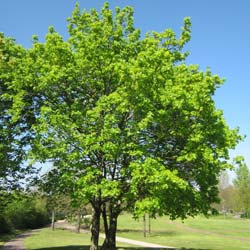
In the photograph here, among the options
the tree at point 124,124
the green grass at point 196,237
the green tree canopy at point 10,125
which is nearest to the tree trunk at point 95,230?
the tree at point 124,124

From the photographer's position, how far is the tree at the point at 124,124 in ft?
55.0

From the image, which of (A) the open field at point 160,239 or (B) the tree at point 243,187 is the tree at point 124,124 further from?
(B) the tree at point 243,187

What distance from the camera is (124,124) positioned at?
1912 cm

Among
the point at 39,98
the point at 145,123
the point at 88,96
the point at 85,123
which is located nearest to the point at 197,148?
the point at 145,123

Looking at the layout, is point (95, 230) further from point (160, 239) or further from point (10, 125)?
point (160, 239)

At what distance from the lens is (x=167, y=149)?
20281mm

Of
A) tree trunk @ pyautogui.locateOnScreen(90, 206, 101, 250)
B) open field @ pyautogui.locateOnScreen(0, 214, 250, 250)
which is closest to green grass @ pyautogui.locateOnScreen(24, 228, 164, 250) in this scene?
open field @ pyautogui.locateOnScreen(0, 214, 250, 250)

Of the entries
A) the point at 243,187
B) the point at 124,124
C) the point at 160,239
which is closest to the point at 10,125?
the point at 124,124

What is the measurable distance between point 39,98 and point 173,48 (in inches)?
393

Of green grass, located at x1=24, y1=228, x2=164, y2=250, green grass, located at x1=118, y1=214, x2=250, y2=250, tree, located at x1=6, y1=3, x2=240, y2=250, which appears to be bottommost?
green grass, located at x1=24, y1=228, x2=164, y2=250

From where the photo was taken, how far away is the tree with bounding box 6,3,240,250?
16.8m

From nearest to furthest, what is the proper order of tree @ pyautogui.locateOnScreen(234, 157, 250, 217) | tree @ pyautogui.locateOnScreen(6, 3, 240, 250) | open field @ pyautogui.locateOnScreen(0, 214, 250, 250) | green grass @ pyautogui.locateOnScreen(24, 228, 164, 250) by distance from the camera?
tree @ pyautogui.locateOnScreen(6, 3, 240, 250)
green grass @ pyautogui.locateOnScreen(24, 228, 164, 250)
open field @ pyautogui.locateOnScreen(0, 214, 250, 250)
tree @ pyautogui.locateOnScreen(234, 157, 250, 217)

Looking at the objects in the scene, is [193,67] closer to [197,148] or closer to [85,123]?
[197,148]

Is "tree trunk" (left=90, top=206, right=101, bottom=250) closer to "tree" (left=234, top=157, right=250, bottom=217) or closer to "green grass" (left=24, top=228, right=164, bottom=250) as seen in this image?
"green grass" (left=24, top=228, right=164, bottom=250)
